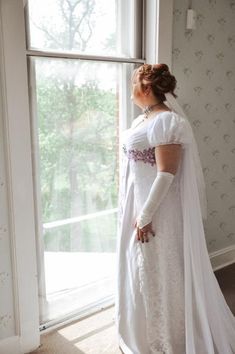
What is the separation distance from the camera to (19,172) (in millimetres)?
1674

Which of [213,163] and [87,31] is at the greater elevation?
[87,31]

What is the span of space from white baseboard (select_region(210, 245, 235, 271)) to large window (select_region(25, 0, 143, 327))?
83 centimetres

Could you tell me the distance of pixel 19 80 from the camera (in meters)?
1.61

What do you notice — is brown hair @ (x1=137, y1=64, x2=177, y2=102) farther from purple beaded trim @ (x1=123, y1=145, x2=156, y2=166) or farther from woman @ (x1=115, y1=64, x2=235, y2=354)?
purple beaded trim @ (x1=123, y1=145, x2=156, y2=166)

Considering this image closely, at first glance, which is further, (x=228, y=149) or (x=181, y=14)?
(x=228, y=149)

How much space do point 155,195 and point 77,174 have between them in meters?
0.70

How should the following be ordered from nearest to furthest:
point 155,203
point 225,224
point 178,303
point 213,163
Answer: point 155,203 < point 178,303 < point 213,163 < point 225,224

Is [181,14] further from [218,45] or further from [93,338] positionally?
[93,338]

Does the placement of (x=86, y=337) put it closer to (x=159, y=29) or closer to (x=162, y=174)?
(x=162, y=174)

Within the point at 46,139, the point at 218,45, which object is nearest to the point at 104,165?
the point at 46,139

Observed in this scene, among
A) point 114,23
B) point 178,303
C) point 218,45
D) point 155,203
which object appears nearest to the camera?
point 155,203

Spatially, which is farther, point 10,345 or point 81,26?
point 81,26

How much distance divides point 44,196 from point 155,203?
2.37 feet

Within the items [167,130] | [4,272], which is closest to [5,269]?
[4,272]
